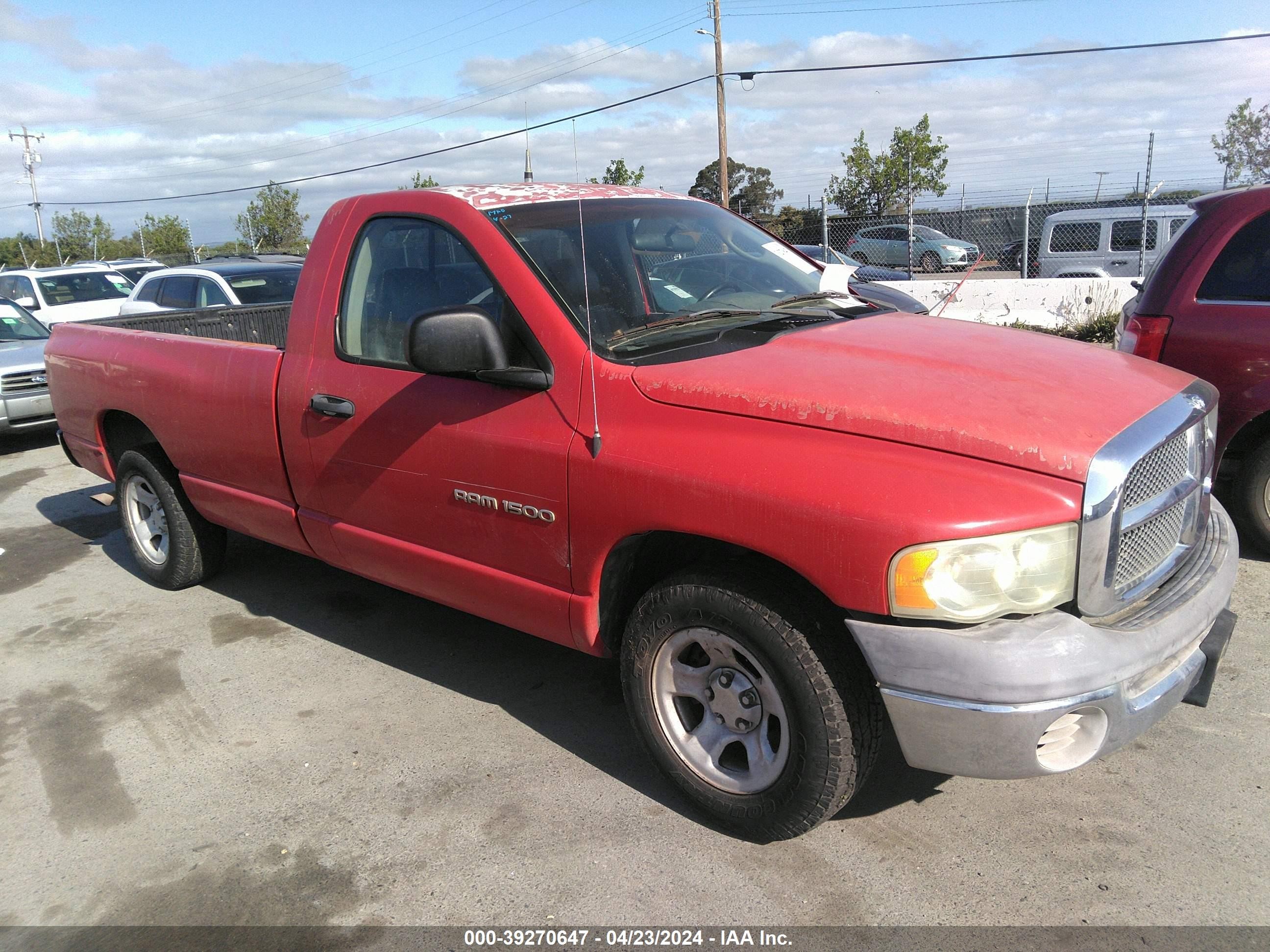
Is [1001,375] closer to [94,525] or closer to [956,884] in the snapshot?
[956,884]

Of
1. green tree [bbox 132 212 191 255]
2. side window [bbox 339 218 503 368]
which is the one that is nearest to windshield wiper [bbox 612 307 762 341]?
side window [bbox 339 218 503 368]

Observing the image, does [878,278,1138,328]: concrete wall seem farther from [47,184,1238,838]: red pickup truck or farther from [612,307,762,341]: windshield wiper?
[47,184,1238,838]: red pickup truck

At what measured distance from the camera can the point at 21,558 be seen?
6.17 m

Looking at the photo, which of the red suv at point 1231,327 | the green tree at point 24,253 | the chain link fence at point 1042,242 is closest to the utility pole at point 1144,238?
the chain link fence at point 1042,242

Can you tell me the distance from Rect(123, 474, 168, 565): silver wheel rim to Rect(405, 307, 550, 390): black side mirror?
2.93 m

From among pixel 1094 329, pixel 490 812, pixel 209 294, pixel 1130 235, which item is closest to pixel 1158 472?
pixel 490 812

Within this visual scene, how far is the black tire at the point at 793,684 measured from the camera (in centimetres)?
256

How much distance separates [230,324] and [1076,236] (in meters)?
15.4

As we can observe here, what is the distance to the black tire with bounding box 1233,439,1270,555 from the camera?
4676mm

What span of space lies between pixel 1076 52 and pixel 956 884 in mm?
18540

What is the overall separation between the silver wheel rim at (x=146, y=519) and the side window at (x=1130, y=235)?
16.3m

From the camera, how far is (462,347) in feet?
9.70

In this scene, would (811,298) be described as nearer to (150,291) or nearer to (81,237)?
(150,291)

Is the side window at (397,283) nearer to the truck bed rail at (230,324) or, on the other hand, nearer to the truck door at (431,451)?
the truck door at (431,451)
